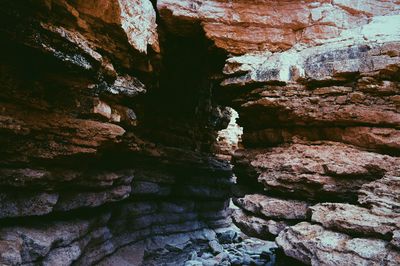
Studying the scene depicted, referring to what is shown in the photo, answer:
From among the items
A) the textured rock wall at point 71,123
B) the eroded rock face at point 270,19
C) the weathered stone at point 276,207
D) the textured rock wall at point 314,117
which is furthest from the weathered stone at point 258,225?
the eroded rock face at point 270,19

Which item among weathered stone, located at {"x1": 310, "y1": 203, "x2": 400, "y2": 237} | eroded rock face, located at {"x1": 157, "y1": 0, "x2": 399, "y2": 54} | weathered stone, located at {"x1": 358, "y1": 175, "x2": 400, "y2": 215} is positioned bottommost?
weathered stone, located at {"x1": 310, "y1": 203, "x2": 400, "y2": 237}

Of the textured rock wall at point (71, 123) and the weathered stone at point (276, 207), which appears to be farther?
the weathered stone at point (276, 207)

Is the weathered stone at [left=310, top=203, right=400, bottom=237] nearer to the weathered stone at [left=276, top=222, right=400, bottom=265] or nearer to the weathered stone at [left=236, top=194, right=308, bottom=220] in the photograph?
the weathered stone at [left=276, top=222, right=400, bottom=265]

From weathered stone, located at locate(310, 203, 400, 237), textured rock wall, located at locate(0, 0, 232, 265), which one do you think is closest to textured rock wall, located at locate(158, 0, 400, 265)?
weathered stone, located at locate(310, 203, 400, 237)

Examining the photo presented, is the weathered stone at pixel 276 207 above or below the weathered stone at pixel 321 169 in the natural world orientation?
below

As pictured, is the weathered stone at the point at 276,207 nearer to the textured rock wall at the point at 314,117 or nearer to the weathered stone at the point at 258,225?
the textured rock wall at the point at 314,117

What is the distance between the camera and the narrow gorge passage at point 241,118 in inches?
177

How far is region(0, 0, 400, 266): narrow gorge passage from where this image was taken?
14.8ft

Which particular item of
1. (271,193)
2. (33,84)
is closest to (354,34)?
(271,193)

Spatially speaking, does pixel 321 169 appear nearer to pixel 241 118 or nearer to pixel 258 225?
pixel 258 225

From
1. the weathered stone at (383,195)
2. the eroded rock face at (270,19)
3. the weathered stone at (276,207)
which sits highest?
the eroded rock face at (270,19)

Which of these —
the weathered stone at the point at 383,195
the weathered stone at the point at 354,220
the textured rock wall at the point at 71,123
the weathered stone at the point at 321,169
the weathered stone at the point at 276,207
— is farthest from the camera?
the weathered stone at the point at 276,207

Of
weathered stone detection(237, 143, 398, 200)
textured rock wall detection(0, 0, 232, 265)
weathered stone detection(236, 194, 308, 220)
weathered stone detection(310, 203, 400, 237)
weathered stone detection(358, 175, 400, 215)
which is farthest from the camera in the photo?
weathered stone detection(236, 194, 308, 220)

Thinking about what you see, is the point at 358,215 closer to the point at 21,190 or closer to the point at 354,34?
the point at 354,34
